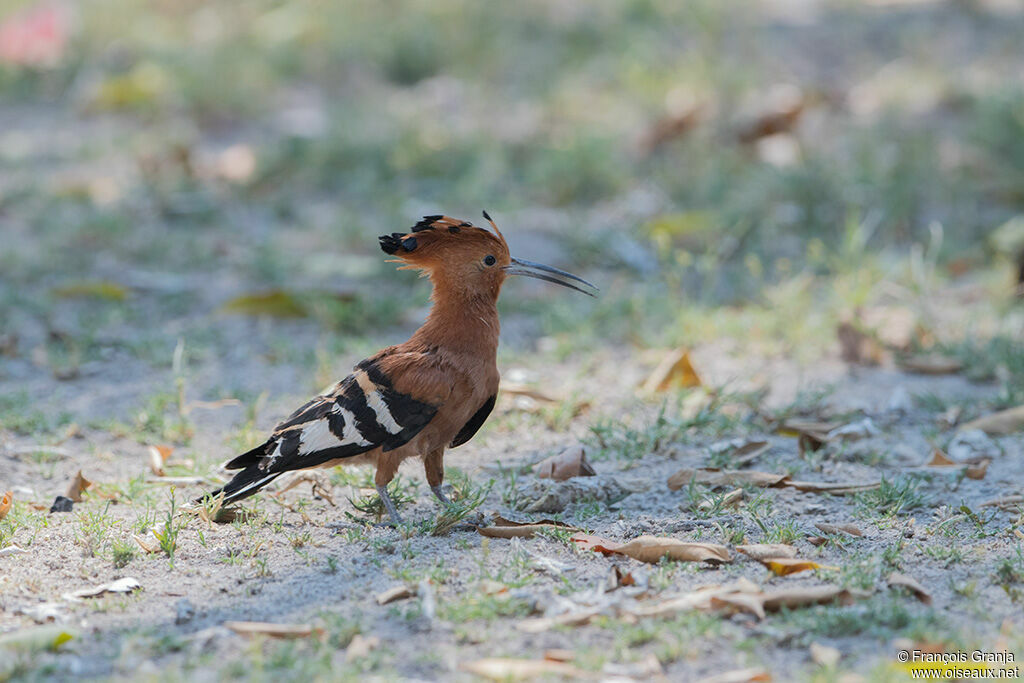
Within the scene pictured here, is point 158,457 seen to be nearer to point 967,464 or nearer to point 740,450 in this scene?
point 740,450

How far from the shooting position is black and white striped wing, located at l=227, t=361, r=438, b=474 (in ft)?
10.1

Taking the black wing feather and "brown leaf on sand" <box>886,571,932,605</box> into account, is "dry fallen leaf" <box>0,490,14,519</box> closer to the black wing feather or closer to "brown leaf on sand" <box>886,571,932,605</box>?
the black wing feather

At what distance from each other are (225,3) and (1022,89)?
6.98 m

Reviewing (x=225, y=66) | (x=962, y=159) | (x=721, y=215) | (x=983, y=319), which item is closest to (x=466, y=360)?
(x=983, y=319)

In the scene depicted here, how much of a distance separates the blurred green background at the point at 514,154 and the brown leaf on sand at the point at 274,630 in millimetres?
2685

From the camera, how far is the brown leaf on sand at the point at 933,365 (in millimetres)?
4633

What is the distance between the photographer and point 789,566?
2809 mm

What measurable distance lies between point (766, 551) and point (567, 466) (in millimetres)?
804

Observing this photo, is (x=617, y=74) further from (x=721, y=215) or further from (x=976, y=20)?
(x=976, y=20)

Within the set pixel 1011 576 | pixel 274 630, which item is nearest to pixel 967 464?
pixel 1011 576

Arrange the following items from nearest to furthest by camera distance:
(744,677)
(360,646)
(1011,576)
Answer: (744,677) < (360,646) < (1011,576)

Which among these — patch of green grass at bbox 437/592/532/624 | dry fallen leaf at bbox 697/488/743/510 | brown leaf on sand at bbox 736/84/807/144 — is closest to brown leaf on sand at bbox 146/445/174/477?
patch of green grass at bbox 437/592/532/624

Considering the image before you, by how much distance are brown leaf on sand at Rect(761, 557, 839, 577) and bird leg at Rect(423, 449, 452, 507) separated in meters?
0.96

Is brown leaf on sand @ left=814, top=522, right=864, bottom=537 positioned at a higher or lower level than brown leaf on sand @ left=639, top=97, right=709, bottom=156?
lower
